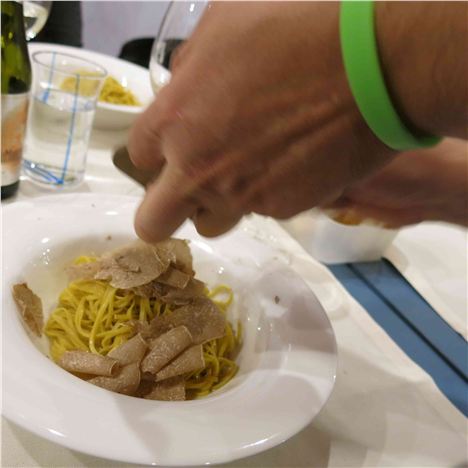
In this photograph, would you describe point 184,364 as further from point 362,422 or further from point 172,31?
point 172,31

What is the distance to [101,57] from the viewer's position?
55.5 inches

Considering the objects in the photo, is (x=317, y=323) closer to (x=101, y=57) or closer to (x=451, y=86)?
(x=451, y=86)

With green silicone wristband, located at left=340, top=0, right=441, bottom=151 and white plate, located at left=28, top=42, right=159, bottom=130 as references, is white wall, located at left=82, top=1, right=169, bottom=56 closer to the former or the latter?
white plate, located at left=28, top=42, right=159, bottom=130

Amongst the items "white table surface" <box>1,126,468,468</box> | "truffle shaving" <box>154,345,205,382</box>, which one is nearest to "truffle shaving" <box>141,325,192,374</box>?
"truffle shaving" <box>154,345,205,382</box>

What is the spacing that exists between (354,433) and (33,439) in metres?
0.37

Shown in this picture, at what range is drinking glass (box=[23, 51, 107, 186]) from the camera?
91 centimetres

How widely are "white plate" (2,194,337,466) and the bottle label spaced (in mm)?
125

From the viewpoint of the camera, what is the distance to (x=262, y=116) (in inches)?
15.5

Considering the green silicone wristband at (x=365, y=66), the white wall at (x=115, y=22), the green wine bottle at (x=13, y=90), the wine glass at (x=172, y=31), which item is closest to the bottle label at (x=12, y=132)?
the green wine bottle at (x=13, y=90)

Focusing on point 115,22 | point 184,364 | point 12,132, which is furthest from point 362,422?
point 115,22

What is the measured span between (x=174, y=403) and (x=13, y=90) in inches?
22.2

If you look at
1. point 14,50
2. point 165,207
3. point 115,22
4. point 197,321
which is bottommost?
point 115,22

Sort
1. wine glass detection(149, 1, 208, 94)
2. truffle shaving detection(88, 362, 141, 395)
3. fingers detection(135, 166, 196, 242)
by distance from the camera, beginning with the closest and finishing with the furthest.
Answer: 1. fingers detection(135, 166, 196, 242)
2. truffle shaving detection(88, 362, 141, 395)
3. wine glass detection(149, 1, 208, 94)

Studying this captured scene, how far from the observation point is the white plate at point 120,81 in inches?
43.0
